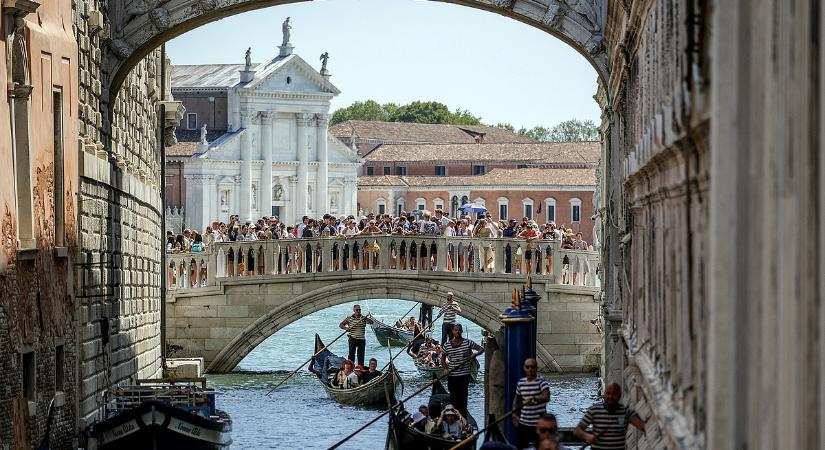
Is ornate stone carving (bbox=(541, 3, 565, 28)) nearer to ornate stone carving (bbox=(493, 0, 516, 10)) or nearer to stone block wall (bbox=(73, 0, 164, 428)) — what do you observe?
ornate stone carving (bbox=(493, 0, 516, 10))

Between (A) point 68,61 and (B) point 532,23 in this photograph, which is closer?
(A) point 68,61

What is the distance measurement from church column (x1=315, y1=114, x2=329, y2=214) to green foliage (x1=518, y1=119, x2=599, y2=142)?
31.1 m

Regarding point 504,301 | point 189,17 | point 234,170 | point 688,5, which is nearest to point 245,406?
point 504,301

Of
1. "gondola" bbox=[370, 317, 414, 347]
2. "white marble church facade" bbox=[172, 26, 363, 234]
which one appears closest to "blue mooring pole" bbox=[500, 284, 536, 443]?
"gondola" bbox=[370, 317, 414, 347]

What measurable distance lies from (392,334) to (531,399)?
16681mm

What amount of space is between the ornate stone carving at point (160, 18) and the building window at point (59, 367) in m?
3.31

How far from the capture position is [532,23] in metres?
13.7

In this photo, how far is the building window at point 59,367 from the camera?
11508 mm

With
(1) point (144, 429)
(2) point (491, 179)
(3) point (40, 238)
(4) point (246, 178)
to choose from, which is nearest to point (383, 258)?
(1) point (144, 429)

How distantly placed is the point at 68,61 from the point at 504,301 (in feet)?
35.3

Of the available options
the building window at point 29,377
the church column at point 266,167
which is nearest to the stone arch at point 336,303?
the building window at point 29,377

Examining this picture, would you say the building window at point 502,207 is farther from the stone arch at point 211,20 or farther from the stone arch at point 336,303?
the stone arch at point 211,20

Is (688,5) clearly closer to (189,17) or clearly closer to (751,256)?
(751,256)

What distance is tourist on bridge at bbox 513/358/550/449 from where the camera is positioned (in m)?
9.66
